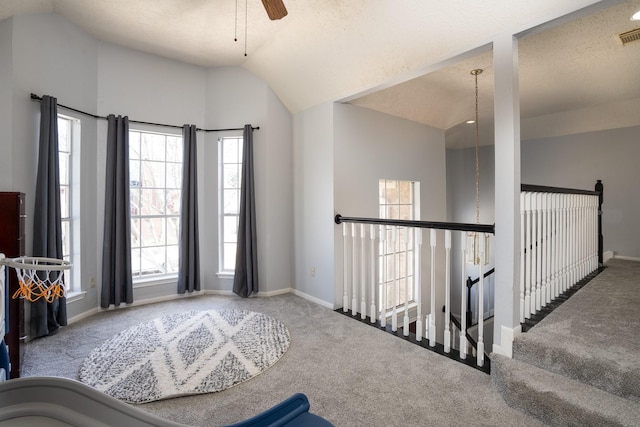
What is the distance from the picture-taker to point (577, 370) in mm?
1747

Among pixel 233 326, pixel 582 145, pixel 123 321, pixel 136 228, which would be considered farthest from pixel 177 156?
pixel 582 145

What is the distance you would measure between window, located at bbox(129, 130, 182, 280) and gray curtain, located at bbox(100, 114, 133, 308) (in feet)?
0.77

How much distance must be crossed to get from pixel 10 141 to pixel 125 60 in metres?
1.61

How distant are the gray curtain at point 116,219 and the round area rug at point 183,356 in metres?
0.77

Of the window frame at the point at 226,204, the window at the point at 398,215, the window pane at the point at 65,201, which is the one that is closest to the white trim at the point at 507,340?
the window at the point at 398,215

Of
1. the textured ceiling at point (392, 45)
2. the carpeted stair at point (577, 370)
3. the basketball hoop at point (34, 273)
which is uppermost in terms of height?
the textured ceiling at point (392, 45)

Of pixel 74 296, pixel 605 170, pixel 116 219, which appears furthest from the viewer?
pixel 605 170

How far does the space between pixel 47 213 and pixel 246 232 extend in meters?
1.94

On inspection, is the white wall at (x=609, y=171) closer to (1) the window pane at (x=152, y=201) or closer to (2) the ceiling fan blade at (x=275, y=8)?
(2) the ceiling fan blade at (x=275, y=8)

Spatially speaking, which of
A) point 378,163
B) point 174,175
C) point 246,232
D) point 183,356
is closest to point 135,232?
point 174,175

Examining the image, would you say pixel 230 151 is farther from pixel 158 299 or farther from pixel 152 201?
pixel 158 299

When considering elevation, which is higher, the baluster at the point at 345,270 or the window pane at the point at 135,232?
the window pane at the point at 135,232

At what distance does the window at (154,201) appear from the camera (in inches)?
147

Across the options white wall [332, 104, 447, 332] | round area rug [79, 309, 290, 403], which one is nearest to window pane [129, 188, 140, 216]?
round area rug [79, 309, 290, 403]
